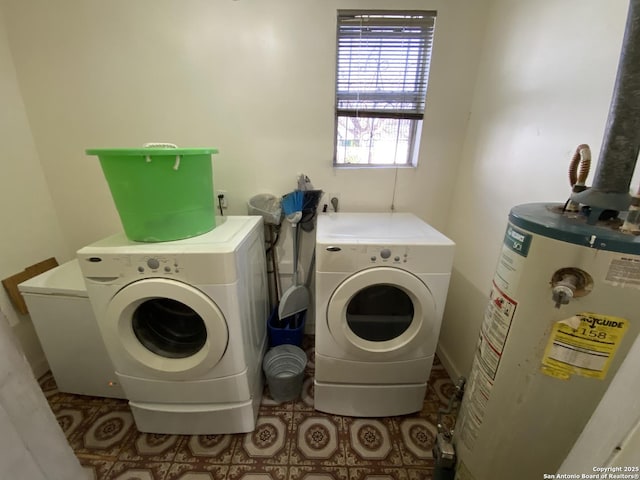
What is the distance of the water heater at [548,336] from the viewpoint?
527 mm

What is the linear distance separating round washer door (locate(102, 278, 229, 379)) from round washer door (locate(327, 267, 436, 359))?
19.8 inches

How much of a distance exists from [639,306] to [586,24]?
93 centimetres

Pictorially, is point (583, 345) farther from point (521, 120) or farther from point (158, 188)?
point (158, 188)

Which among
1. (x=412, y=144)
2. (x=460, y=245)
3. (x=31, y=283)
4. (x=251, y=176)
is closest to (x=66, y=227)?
(x=31, y=283)

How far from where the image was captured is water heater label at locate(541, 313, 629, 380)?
548mm

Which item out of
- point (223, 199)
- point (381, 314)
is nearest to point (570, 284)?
point (381, 314)

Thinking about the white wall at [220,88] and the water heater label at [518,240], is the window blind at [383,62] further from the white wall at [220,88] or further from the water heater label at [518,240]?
the water heater label at [518,240]

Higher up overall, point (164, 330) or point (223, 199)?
point (223, 199)

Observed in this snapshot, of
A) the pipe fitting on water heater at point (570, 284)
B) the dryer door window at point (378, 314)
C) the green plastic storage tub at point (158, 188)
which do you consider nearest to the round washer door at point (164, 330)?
the green plastic storage tub at point (158, 188)

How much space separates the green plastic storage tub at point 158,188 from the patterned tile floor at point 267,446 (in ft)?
3.40

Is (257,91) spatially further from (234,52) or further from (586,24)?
(586,24)

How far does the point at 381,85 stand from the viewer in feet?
4.94

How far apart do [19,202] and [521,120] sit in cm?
262

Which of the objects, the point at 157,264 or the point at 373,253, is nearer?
the point at 157,264
